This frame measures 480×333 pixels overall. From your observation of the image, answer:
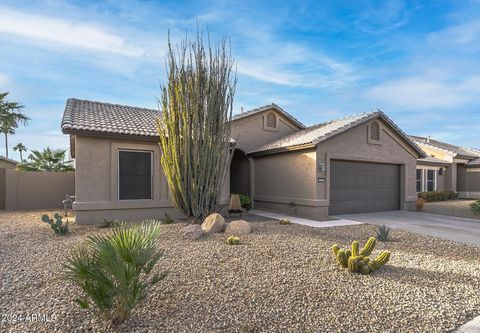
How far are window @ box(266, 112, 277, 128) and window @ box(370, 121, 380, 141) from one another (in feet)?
18.0

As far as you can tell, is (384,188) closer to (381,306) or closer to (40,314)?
(381,306)

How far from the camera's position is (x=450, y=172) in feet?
78.8

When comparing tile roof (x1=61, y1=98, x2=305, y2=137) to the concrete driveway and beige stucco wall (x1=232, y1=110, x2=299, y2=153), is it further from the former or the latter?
the concrete driveway

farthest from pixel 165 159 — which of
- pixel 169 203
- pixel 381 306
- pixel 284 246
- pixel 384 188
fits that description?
pixel 384 188

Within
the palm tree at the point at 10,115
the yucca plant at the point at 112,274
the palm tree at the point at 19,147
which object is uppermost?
the palm tree at the point at 10,115

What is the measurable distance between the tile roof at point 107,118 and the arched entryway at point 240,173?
5528 millimetres

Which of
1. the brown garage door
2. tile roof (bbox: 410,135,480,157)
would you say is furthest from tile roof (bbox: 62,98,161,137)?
tile roof (bbox: 410,135,480,157)

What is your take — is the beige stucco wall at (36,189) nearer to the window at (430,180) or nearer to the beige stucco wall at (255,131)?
the beige stucco wall at (255,131)

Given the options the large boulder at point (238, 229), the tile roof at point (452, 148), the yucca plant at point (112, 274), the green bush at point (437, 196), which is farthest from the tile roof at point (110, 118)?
the tile roof at point (452, 148)

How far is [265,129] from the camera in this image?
56.9 ft

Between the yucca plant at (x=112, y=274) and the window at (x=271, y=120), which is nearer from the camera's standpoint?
the yucca plant at (x=112, y=274)

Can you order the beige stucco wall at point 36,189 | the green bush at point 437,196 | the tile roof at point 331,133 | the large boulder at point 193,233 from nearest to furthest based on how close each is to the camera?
the large boulder at point 193,233
the tile roof at point 331,133
the beige stucco wall at point 36,189
the green bush at point 437,196

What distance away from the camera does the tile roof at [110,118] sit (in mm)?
10711

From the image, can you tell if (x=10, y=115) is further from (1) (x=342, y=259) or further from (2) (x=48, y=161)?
(1) (x=342, y=259)
